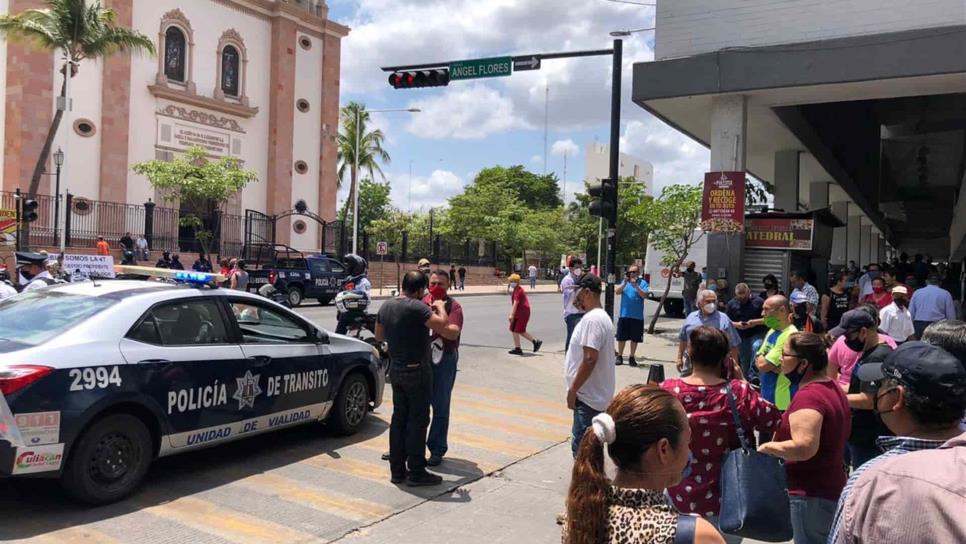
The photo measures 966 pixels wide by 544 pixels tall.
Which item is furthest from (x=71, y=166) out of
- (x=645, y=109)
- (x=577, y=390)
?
(x=577, y=390)

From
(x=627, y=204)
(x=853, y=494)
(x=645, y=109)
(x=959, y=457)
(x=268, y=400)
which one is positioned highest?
(x=645, y=109)

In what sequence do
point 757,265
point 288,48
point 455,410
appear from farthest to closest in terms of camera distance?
point 288,48
point 757,265
point 455,410

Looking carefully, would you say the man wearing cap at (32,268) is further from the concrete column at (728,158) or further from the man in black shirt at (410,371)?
the concrete column at (728,158)

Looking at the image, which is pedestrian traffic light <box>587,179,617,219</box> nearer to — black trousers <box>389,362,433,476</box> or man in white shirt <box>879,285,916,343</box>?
man in white shirt <box>879,285,916,343</box>

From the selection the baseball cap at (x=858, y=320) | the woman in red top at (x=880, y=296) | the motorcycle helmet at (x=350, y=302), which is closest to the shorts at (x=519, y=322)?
the motorcycle helmet at (x=350, y=302)

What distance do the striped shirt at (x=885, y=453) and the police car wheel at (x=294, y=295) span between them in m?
22.2

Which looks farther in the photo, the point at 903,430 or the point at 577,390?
the point at 577,390

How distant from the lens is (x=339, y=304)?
1075cm

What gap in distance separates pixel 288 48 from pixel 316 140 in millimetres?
4871

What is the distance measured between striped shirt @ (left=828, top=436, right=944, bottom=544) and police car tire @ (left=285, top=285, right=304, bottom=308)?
2209 centimetres

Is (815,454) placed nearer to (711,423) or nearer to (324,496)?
(711,423)

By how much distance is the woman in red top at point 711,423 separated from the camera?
3592 mm

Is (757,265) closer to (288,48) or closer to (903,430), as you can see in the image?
(903,430)

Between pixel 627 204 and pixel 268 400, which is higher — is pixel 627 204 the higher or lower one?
the higher one
